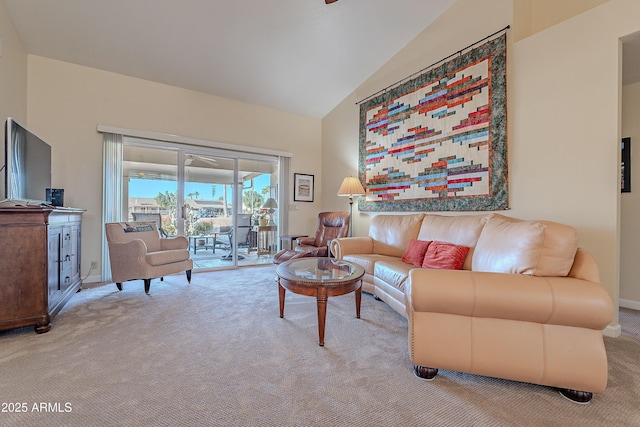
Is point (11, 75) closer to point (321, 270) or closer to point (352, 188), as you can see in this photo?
point (321, 270)

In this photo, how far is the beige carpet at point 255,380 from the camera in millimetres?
1180

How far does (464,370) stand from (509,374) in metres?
0.21

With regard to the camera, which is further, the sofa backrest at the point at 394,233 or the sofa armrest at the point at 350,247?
the sofa armrest at the point at 350,247

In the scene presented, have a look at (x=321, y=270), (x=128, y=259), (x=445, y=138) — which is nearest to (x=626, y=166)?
(x=445, y=138)

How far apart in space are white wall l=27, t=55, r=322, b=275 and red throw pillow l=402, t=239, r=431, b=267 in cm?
341

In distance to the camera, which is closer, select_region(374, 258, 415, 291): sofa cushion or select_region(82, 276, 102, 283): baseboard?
select_region(374, 258, 415, 291): sofa cushion

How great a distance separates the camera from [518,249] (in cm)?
157

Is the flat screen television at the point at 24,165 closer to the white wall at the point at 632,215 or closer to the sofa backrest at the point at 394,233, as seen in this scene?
the sofa backrest at the point at 394,233

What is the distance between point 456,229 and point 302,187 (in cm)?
313

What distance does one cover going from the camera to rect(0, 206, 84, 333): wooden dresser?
185 centimetres

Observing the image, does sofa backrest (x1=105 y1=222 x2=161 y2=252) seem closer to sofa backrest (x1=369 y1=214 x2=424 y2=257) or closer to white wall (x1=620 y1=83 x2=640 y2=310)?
sofa backrest (x1=369 y1=214 x2=424 y2=257)

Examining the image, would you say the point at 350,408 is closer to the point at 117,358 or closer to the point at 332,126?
the point at 117,358

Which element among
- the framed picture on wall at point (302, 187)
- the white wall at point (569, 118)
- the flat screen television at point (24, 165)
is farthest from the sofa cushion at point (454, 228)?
the flat screen television at point (24, 165)

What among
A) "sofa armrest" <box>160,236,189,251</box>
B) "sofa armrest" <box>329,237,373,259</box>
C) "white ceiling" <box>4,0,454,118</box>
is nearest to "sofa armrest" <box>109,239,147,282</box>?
"sofa armrest" <box>160,236,189,251</box>
